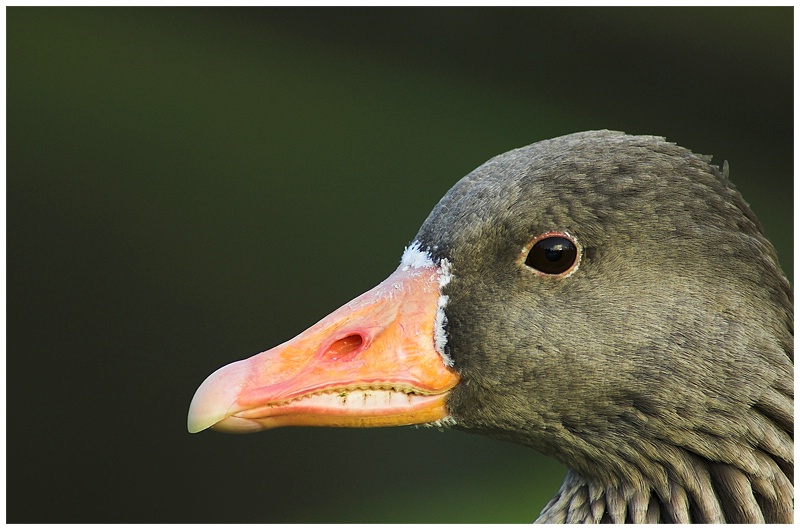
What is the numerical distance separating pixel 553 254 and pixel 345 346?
1.97 ft

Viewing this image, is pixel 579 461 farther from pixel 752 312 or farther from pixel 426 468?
pixel 426 468

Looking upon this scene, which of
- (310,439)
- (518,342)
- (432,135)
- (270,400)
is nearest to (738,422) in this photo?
(518,342)

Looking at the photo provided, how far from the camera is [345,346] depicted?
2371 millimetres

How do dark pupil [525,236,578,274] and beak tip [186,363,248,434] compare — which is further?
dark pupil [525,236,578,274]

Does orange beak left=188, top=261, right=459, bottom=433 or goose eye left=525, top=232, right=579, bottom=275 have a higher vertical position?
goose eye left=525, top=232, right=579, bottom=275

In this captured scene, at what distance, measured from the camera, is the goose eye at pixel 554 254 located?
7.68 ft

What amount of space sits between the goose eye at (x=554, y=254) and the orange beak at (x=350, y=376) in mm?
277

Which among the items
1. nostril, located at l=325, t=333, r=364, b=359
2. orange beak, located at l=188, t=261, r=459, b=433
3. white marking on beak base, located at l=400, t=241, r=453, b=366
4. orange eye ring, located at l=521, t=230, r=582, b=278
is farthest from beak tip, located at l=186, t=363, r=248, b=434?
orange eye ring, located at l=521, t=230, r=582, b=278

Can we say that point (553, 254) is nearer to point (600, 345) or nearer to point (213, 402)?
point (600, 345)

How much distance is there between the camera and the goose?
232 centimetres

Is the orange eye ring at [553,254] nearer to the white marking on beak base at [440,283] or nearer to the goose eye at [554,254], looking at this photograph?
the goose eye at [554,254]

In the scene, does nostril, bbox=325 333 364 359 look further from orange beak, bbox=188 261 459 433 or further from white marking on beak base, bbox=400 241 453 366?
white marking on beak base, bbox=400 241 453 366

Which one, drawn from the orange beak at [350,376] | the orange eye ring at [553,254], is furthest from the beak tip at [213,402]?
the orange eye ring at [553,254]

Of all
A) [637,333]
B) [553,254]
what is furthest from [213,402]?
[637,333]
